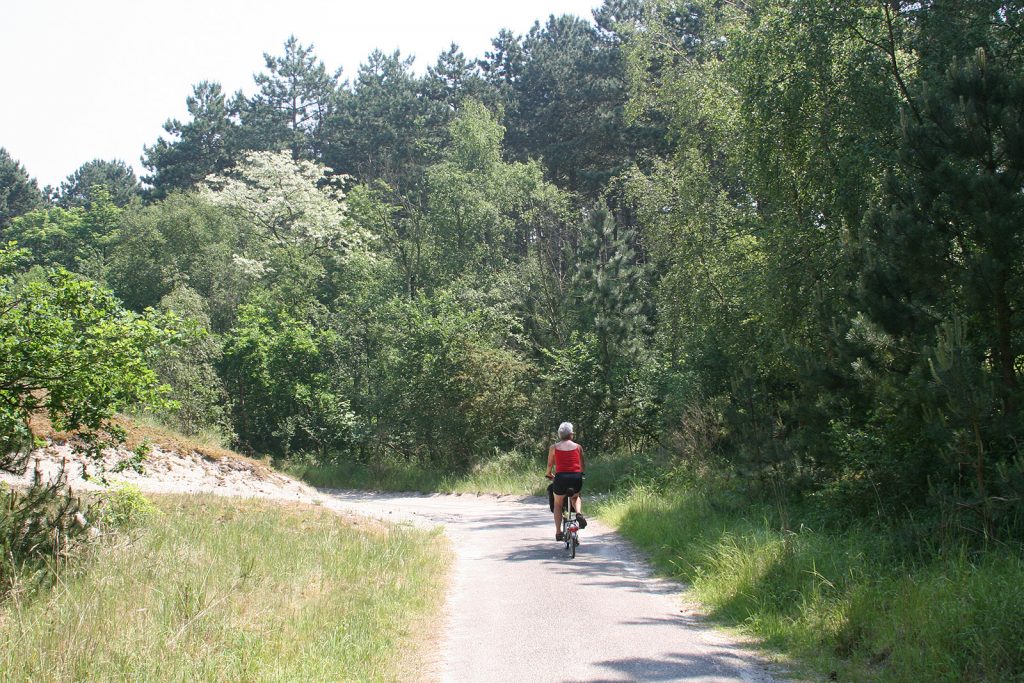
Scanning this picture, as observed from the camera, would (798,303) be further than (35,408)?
Yes

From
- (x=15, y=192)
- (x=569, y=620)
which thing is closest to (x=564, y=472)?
(x=569, y=620)

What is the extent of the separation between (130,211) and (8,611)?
196ft

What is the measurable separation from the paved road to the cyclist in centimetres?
71

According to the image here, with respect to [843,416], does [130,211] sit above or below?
above

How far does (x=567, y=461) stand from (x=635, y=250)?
28383 mm

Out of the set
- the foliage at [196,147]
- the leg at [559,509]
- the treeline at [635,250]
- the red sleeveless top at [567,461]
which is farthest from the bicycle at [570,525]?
the foliage at [196,147]

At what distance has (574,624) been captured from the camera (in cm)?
831

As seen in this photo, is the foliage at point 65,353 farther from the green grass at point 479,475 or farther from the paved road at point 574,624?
the green grass at point 479,475

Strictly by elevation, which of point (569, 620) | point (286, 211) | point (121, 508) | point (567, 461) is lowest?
point (569, 620)

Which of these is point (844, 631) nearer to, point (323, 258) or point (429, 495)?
point (429, 495)

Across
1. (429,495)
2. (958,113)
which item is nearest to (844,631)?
(958,113)

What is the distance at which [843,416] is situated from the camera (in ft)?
40.0

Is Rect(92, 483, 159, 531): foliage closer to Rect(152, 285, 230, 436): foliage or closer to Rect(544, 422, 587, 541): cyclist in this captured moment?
Rect(544, 422, 587, 541): cyclist

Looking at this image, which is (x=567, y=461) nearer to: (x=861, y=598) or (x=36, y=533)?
(x=861, y=598)
